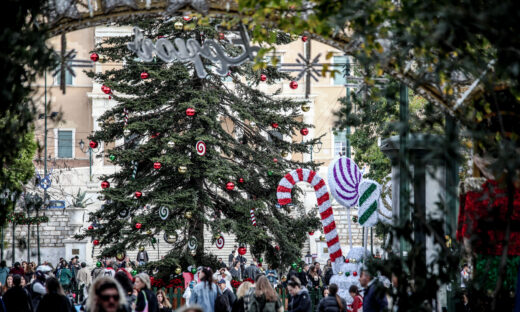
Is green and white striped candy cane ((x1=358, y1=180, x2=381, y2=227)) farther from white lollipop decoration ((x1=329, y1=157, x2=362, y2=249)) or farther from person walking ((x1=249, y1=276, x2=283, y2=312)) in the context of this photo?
person walking ((x1=249, y1=276, x2=283, y2=312))

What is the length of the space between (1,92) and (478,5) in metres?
3.96

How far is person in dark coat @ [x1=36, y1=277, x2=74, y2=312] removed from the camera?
975cm

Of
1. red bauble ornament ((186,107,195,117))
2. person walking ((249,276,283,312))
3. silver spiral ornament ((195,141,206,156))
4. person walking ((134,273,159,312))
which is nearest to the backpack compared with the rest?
person walking ((249,276,283,312))

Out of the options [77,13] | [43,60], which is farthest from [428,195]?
[43,60]

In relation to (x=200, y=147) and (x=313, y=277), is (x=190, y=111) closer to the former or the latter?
(x=200, y=147)

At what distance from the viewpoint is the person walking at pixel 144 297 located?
1212 centimetres

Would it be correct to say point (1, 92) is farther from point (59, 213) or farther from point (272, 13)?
point (59, 213)

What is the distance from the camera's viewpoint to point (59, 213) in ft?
151

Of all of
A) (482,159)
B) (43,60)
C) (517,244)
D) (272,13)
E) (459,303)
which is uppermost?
(272,13)

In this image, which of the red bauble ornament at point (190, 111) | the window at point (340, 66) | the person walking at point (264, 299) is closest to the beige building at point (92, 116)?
the window at point (340, 66)

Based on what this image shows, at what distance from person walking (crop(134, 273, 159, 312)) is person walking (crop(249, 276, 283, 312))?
4.75 ft

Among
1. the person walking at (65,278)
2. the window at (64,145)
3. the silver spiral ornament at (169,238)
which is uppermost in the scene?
the window at (64,145)

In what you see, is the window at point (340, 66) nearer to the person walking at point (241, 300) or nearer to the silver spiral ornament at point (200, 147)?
the person walking at point (241, 300)

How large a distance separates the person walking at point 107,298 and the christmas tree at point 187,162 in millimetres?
18264
